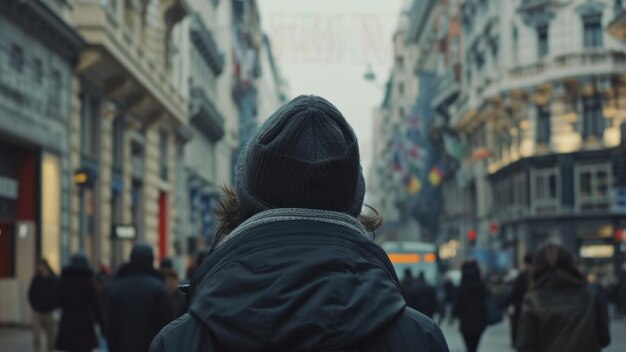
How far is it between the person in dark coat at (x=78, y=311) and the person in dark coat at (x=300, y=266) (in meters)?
10.3

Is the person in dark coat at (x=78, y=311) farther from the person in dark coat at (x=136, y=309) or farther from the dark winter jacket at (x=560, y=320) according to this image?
the dark winter jacket at (x=560, y=320)

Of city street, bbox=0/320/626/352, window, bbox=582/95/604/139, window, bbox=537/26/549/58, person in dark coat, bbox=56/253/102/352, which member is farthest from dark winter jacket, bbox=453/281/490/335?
window, bbox=537/26/549/58

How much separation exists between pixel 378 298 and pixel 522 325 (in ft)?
19.7

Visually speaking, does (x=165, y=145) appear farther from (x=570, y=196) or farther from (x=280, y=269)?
(x=280, y=269)

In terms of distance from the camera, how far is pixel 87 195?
93.2 ft

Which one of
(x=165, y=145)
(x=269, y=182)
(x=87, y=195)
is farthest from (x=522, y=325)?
(x=165, y=145)

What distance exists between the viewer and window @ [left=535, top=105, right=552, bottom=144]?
53.1 m

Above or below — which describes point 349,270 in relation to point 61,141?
below

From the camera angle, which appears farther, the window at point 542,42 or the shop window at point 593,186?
the window at point 542,42

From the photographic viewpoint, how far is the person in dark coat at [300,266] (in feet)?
7.57

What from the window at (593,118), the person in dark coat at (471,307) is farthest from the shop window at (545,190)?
the person in dark coat at (471,307)

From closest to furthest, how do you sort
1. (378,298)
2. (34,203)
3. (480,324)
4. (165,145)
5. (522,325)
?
(378,298) → (522,325) → (480,324) → (34,203) → (165,145)

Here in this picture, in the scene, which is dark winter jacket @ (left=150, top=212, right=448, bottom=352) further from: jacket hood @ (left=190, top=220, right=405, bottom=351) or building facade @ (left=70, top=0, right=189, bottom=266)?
building facade @ (left=70, top=0, right=189, bottom=266)

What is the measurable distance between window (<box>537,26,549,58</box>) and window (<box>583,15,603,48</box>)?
7.09 ft
